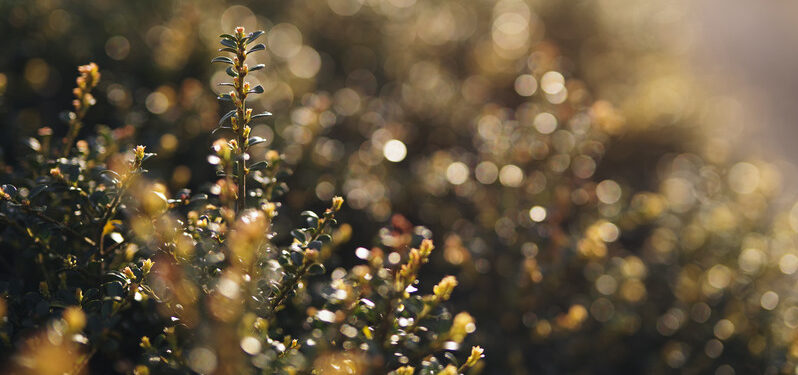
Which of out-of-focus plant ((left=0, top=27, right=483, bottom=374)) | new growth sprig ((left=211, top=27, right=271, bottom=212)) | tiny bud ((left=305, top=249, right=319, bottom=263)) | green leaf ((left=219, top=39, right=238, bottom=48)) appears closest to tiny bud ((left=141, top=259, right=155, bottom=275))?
out-of-focus plant ((left=0, top=27, right=483, bottom=374))

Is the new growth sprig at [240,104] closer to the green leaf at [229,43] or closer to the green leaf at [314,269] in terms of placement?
the green leaf at [229,43]

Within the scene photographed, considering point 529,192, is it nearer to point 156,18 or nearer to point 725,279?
point 725,279

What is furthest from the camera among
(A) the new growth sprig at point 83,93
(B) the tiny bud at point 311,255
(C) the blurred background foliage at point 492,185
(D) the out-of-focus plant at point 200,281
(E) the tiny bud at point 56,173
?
(C) the blurred background foliage at point 492,185

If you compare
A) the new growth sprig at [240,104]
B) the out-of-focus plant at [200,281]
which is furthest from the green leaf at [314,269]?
the new growth sprig at [240,104]

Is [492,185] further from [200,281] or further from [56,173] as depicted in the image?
[56,173]

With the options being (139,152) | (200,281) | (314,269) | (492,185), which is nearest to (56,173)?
(139,152)

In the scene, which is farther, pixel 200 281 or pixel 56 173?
pixel 56 173

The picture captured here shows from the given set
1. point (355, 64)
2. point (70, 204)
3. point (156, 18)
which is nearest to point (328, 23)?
point (355, 64)
